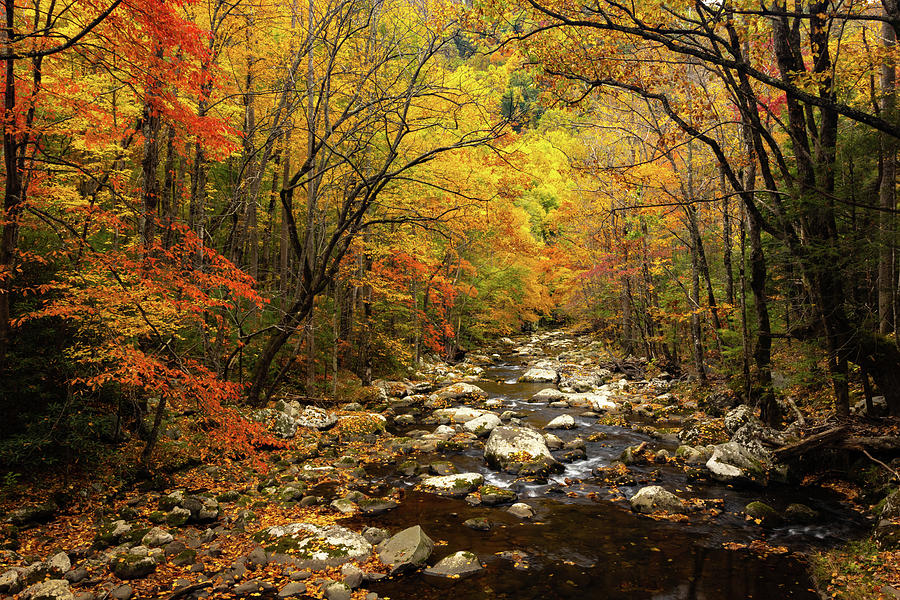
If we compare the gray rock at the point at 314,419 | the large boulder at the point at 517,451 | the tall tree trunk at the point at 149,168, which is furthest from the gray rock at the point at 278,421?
the large boulder at the point at 517,451

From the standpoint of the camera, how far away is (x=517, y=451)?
10.2 metres

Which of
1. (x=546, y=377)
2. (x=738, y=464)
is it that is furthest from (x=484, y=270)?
(x=738, y=464)

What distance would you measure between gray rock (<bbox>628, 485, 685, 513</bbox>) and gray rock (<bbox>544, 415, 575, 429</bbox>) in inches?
198

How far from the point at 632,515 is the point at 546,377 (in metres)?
13.1

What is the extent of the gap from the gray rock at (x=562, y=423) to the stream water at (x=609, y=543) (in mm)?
3420

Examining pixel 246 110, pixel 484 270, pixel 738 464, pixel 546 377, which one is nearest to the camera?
pixel 738 464

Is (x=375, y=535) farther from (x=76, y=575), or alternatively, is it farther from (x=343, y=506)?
(x=76, y=575)

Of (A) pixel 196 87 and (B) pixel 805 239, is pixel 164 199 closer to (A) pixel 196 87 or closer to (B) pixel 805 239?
(A) pixel 196 87

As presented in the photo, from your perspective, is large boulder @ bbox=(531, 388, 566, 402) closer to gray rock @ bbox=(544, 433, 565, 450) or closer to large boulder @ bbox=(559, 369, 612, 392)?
large boulder @ bbox=(559, 369, 612, 392)

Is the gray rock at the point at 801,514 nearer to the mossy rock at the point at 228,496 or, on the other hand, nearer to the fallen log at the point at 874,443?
the fallen log at the point at 874,443

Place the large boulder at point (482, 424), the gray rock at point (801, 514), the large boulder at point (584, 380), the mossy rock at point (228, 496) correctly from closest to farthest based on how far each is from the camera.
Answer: the gray rock at point (801, 514)
the mossy rock at point (228, 496)
the large boulder at point (482, 424)
the large boulder at point (584, 380)

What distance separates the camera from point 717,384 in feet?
48.4

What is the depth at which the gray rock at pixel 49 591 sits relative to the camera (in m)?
4.78

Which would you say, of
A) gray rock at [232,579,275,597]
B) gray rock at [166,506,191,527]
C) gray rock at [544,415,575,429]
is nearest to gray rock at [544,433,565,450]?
gray rock at [544,415,575,429]
